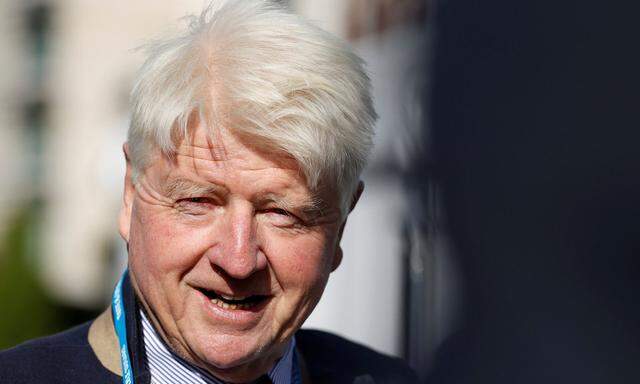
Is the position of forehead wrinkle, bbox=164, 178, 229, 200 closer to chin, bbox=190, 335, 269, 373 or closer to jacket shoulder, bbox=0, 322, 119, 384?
chin, bbox=190, 335, 269, 373

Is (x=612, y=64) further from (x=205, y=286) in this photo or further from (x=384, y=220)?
(x=384, y=220)

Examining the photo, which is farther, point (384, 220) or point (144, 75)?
point (384, 220)

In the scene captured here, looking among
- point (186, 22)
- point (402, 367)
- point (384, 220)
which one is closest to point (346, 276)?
point (384, 220)

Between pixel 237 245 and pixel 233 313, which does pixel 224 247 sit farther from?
pixel 233 313

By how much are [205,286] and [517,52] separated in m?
0.80

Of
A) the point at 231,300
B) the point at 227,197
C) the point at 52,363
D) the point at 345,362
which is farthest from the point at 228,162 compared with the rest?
the point at 345,362

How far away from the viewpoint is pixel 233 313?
6.73ft

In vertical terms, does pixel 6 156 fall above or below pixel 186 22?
below

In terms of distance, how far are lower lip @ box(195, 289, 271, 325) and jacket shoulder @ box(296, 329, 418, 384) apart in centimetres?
51

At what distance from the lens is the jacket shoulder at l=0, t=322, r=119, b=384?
6.82 ft

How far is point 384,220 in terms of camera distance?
16.6ft

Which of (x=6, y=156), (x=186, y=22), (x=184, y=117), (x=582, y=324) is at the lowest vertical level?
(x=6, y=156)

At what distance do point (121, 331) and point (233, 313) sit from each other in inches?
9.5

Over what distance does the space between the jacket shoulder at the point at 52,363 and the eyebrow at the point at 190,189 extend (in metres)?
0.42
